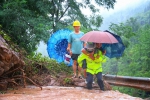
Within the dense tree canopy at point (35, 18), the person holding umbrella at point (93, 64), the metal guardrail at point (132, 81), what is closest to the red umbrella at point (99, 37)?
the person holding umbrella at point (93, 64)

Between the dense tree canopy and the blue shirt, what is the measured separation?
174 centimetres

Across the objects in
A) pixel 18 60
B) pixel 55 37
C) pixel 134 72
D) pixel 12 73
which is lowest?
pixel 134 72

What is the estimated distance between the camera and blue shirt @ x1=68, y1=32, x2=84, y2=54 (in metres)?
6.53

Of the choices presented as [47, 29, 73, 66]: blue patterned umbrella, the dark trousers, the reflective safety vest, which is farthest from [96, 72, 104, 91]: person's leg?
[47, 29, 73, 66]: blue patterned umbrella

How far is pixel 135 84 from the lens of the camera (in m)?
6.44

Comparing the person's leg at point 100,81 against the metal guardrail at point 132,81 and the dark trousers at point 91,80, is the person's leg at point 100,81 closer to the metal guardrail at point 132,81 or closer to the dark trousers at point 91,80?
the dark trousers at point 91,80

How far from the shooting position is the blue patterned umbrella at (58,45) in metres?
7.76

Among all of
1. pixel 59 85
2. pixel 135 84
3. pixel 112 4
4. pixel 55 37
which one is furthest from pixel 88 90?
pixel 112 4

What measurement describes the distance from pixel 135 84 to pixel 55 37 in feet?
10.1

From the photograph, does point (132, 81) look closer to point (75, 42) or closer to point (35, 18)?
point (75, 42)

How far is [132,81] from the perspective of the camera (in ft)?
21.6

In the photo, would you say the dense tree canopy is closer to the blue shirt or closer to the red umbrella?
the blue shirt

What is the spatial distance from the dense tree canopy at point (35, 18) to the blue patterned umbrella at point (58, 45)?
0.41m

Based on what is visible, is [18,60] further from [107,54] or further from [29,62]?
[107,54]
